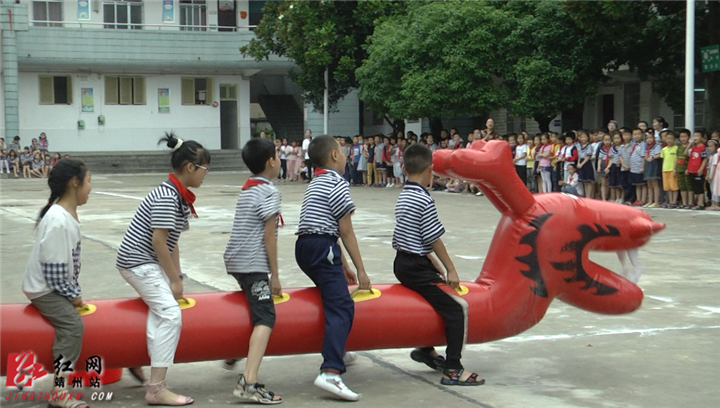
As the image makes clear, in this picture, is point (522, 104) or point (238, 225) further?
point (522, 104)

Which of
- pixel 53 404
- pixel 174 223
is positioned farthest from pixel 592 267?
pixel 53 404

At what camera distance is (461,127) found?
106 feet

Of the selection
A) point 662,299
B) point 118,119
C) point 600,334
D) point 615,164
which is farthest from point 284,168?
point 600,334

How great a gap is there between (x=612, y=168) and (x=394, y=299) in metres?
13.6

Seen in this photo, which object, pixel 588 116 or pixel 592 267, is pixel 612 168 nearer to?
pixel 588 116

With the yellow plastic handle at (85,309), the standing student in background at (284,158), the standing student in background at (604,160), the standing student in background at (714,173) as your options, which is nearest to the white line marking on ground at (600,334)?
the yellow plastic handle at (85,309)

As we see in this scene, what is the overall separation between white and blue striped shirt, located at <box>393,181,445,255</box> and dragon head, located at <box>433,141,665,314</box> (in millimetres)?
355

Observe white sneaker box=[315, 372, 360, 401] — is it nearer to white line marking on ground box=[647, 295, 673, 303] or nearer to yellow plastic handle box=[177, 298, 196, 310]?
yellow plastic handle box=[177, 298, 196, 310]

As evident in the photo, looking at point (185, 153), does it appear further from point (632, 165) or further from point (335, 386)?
point (632, 165)

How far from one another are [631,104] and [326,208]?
77.0 feet

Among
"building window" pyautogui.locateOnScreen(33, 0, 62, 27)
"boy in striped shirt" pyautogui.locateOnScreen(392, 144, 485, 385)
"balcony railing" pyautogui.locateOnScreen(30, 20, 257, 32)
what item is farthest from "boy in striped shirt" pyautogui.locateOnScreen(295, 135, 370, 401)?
"building window" pyautogui.locateOnScreen(33, 0, 62, 27)

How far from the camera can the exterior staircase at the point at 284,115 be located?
4059 centimetres

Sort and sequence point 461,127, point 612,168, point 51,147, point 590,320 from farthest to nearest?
point 51,147 → point 461,127 → point 612,168 → point 590,320

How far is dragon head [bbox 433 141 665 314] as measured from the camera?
5.35 m
